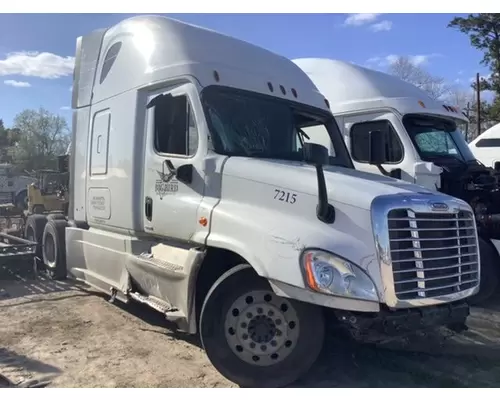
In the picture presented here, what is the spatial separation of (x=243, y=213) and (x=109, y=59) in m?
3.45

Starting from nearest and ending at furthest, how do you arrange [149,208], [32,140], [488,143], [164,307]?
[164,307], [149,208], [488,143], [32,140]

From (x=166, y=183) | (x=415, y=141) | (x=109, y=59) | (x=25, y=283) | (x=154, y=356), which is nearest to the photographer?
(x=154, y=356)

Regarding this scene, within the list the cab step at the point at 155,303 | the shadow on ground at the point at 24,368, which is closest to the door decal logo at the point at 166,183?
the cab step at the point at 155,303

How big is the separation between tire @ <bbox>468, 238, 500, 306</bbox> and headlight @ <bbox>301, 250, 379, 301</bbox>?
14.9ft

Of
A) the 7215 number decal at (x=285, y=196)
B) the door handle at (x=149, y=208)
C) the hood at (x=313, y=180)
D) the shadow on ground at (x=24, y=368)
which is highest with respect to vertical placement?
the hood at (x=313, y=180)

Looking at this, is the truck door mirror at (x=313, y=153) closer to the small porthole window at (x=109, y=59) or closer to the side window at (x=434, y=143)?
the small porthole window at (x=109, y=59)

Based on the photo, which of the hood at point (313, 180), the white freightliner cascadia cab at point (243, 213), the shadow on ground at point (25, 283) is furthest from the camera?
the shadow on ground at point (25, 283)

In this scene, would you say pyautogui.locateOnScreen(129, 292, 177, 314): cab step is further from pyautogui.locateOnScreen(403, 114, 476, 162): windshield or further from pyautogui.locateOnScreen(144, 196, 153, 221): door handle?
pyautogui.locateOnScreen(403, 114, 476, 162): windshield

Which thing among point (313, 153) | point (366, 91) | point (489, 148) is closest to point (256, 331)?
point (313, 153)

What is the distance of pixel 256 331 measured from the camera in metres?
4.48

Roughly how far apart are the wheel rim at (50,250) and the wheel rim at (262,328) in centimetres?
523

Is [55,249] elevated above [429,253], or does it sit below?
below

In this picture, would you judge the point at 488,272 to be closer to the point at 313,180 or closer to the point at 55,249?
the point at 313,180

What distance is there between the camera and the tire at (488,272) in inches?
309
